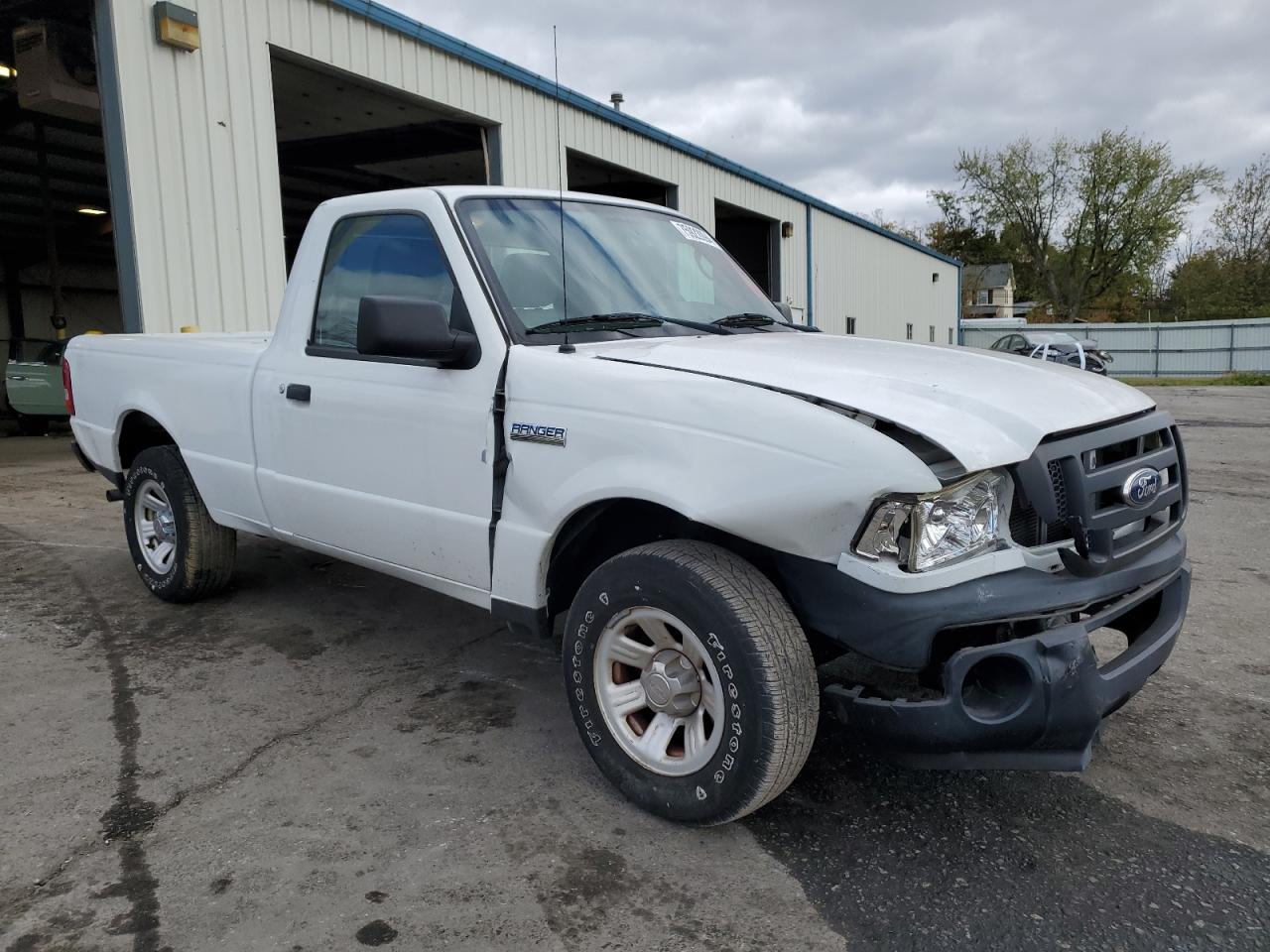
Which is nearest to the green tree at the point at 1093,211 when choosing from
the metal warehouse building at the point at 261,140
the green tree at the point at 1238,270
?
the green tree at the point at 1238,270

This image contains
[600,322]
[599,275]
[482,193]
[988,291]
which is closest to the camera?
[600,322]

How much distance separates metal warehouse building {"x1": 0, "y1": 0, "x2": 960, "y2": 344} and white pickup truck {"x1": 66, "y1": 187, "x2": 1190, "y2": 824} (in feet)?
8.16

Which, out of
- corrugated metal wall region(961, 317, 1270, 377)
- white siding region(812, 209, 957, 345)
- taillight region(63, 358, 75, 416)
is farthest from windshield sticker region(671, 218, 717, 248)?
corrugated metal wall region(961, 317, 1270, 377)

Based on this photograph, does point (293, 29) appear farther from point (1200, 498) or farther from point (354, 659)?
point (1200, 498)

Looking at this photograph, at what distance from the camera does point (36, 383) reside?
51.0 ft

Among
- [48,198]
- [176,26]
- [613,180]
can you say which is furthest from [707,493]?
[48,198]

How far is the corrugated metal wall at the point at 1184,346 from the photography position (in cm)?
3422

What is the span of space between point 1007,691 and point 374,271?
9.10 ft

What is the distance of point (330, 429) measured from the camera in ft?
12.2

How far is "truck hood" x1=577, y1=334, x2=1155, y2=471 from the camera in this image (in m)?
2.36

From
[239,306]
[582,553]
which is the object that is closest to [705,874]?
[582,553]

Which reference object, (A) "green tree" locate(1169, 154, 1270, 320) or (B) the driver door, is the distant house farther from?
(B) the driver door

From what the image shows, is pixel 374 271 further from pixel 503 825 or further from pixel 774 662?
pixel 774 662

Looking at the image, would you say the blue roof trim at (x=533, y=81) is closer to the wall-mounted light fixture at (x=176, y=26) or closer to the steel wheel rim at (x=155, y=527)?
the wall-mounted light fixture at (x=176, y=26)
